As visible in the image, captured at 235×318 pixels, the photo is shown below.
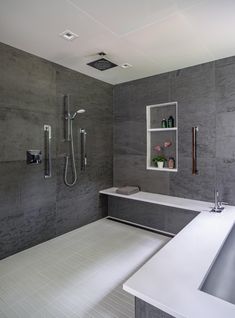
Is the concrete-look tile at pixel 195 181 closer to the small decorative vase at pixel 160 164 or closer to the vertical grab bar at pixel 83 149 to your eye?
the small decorative vase at pixel 160 164

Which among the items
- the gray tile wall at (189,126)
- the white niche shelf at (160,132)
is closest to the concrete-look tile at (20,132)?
the gray tile wall at (189,126)

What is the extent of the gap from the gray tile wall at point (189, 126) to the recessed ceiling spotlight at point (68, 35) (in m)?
1.51

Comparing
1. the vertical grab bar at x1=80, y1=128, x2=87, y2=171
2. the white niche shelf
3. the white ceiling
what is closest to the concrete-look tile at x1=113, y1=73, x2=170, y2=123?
the white niche shelf

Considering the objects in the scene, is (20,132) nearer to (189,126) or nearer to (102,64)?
(102,64)

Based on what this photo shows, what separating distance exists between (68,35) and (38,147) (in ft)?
4.34

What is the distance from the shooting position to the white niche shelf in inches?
123

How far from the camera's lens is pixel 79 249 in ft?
8.41

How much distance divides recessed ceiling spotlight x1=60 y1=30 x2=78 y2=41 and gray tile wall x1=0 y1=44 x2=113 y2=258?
0.67 m

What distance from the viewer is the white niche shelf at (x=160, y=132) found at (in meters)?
3.13

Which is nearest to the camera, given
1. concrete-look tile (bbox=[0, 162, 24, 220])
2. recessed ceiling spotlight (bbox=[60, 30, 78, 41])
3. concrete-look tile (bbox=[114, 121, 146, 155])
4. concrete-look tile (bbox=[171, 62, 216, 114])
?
recessed ceiling spotlight (bbox=[60, 30, 78, 41])

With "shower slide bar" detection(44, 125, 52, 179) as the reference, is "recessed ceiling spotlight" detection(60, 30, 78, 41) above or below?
above

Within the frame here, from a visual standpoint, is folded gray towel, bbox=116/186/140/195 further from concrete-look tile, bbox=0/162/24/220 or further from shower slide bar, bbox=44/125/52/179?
concrete-look tile, bbox=0/162/24/220

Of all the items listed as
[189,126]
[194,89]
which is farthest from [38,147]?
[194,89]

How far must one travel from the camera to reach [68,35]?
6.79 ft
